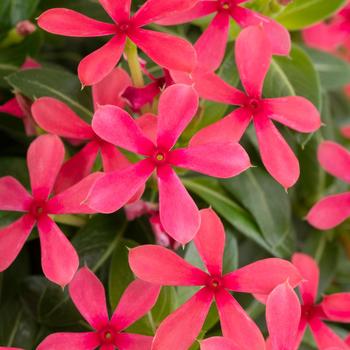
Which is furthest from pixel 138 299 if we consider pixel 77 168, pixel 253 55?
pixel 253 55

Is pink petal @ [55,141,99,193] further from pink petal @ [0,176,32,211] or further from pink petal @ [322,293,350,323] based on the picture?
pink petal @ [322,293,350,323]

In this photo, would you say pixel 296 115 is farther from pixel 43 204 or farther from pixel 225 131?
pixel 43 204

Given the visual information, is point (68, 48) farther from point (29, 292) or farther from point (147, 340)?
point (147, 340)

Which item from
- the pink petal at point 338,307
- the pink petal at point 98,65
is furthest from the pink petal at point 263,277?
the pink petal at point 98,65

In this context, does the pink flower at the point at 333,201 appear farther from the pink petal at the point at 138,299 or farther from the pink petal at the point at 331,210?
the pink petal at the point at 138,299

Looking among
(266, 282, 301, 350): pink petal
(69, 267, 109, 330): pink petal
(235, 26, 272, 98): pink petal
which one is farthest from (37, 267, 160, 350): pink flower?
(235, 26, 272, 98): pink petal

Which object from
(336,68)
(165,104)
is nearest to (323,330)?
(165,104)

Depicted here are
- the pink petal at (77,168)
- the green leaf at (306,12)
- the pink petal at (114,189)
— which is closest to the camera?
the pink petal at (114,189)
